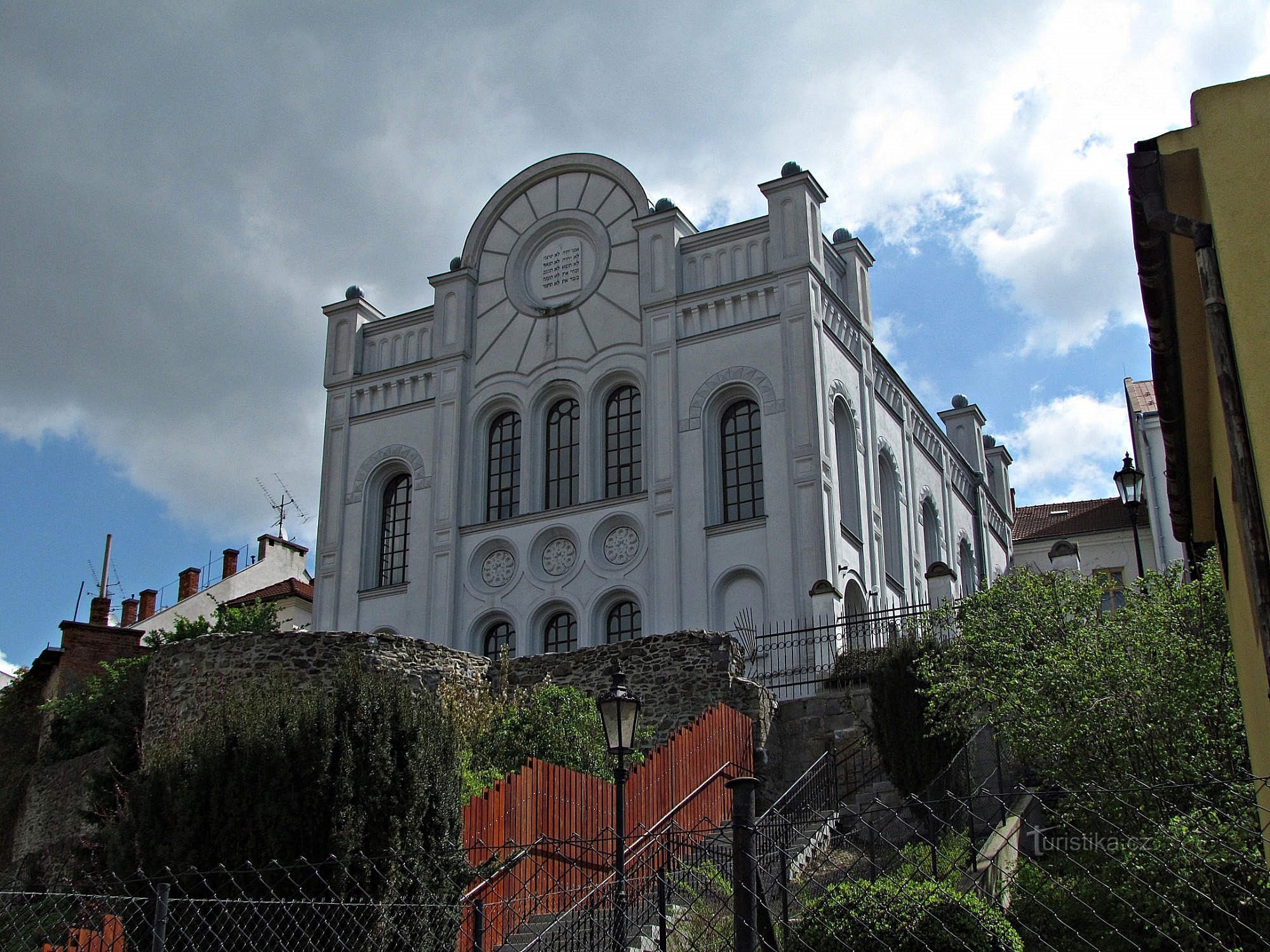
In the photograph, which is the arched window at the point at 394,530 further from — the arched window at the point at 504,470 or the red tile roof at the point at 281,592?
the red tile roof at the point at 281,592

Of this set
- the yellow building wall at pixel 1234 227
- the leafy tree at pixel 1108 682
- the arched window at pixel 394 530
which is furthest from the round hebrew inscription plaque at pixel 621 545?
the yellow building wall at pixel 1234 227

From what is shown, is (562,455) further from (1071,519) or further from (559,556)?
(1071,519)

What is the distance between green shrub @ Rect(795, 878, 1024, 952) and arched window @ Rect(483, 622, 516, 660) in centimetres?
1888

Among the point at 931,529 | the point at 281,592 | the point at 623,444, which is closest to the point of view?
the point at 623,444

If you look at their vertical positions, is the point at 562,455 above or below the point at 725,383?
below

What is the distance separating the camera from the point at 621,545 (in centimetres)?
2806

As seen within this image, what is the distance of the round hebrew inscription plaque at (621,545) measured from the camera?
2789cm

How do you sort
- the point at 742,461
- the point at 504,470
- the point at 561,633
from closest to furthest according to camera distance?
the point at 742,461 < the point at 561,633 < the point at 504,470

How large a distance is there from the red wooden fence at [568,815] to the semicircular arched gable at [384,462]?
15091 mm

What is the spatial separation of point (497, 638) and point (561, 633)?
1.53 metres

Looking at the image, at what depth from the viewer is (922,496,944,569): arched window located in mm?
34375

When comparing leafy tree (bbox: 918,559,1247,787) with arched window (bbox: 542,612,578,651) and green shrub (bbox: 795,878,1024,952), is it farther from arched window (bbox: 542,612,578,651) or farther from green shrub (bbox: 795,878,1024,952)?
arched window (bbox: 542,612,578,651)

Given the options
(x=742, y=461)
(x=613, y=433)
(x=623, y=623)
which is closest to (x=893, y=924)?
(x=623, y=623)

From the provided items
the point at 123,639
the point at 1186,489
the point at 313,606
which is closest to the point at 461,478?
the point at 313,606
